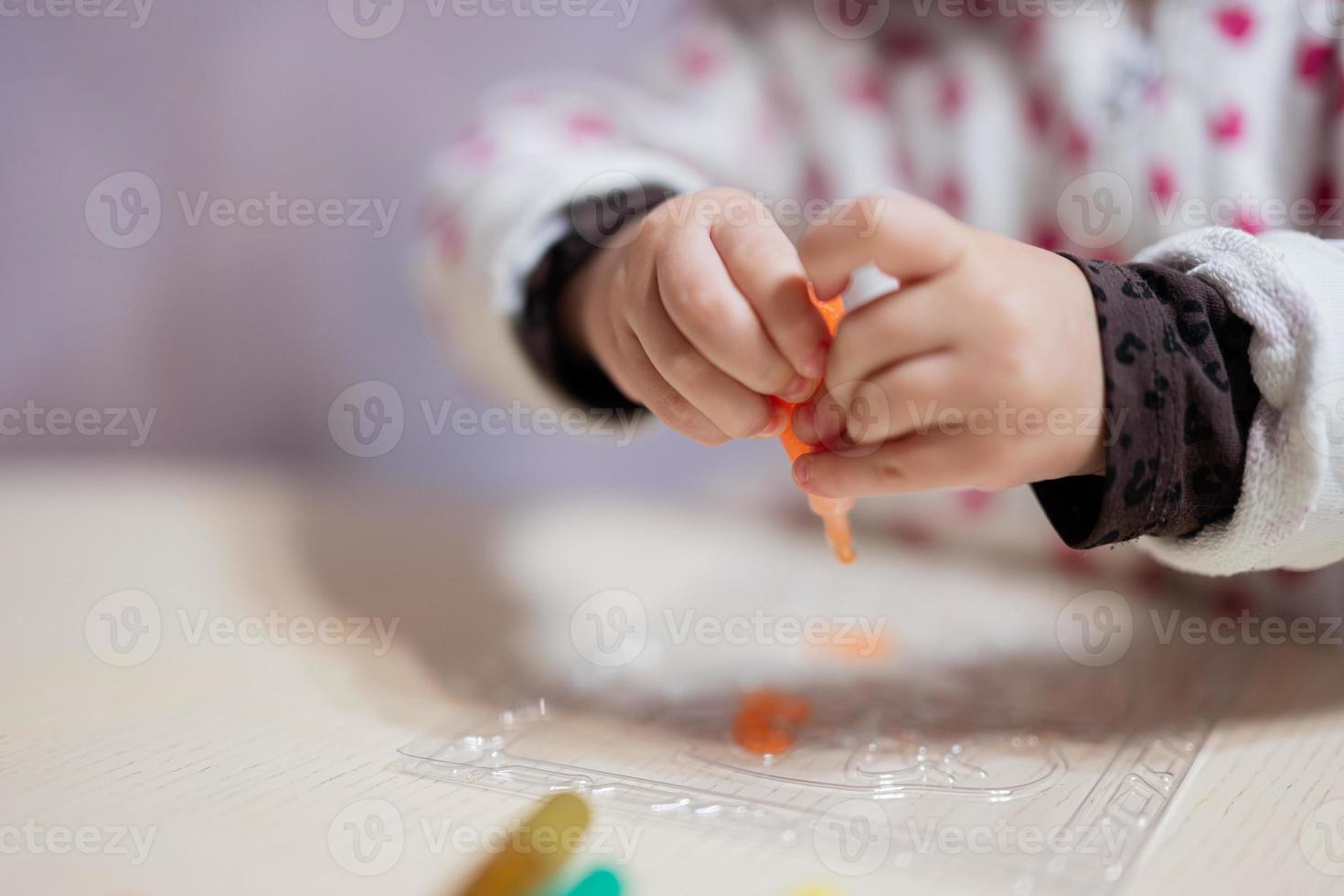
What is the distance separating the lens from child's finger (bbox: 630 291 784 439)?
392 millimetres

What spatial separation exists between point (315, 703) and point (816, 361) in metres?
0.25

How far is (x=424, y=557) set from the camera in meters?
0.65

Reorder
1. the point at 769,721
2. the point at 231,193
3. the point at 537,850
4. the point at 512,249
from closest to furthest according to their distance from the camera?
the point at 537,850 < the point at 769,721 < the point at 512,249 < the point at 231,193

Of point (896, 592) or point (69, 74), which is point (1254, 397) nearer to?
point (896, 592)

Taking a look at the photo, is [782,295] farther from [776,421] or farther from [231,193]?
[231,193]

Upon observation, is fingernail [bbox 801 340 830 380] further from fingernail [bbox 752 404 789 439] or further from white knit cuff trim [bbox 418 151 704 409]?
white knit cuff trim [bbox 418 151 704 409]

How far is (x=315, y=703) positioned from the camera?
1.49 feet

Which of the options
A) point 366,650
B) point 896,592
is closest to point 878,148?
point 896,592

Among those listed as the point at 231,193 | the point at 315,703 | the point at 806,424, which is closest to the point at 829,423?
the point at 806,424

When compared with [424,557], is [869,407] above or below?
above

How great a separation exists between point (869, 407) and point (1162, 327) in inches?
4.5

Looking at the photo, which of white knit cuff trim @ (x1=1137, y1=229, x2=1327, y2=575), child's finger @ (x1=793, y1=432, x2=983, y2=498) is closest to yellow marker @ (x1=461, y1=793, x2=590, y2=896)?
child's finger @ (x1=793, y1=432, x2=983, y2=498)

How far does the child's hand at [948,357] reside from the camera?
35 cm

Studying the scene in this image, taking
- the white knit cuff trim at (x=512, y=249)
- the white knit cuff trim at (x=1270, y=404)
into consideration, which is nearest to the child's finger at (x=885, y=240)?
the white knit cuff trim at (x=1270, y=404)
